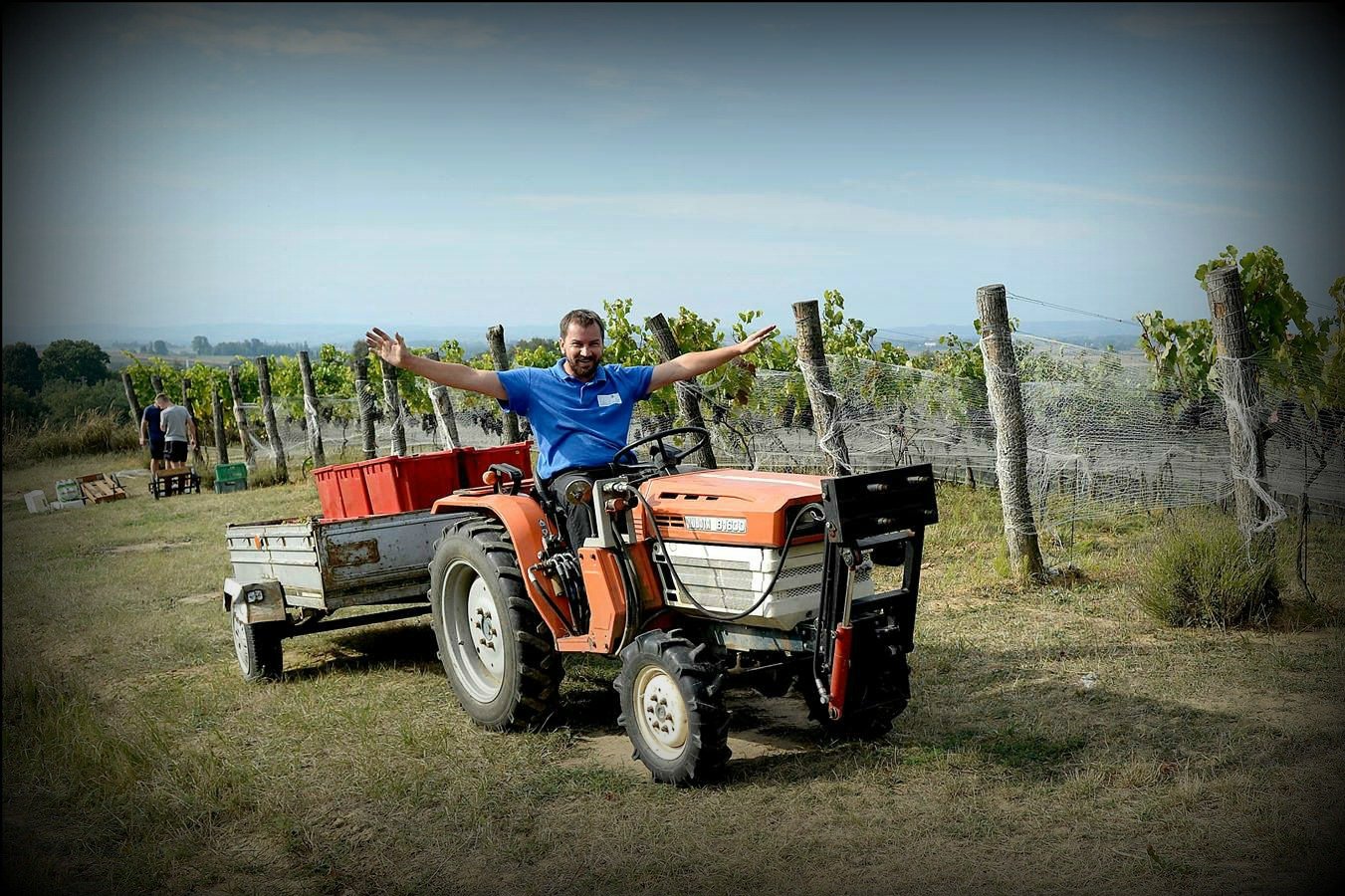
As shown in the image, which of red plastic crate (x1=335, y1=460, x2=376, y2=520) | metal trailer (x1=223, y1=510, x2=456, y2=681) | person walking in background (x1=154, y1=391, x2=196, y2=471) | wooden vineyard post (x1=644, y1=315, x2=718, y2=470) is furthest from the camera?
person walking in background (x1=154, y1=391, x2=196, y2=471)

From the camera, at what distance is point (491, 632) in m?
5.50

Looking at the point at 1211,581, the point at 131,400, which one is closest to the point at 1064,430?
the point at 1211,581

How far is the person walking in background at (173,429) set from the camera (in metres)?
17.9

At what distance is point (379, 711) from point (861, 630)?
2.83 metres

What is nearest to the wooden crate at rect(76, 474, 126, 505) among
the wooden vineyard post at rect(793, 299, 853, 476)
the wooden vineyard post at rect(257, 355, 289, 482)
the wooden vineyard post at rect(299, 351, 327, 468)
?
the wooden vineyard post at rect(257, 355, 289, 482)

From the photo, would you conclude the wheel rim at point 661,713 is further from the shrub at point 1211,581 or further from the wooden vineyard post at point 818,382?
the wooden vineyard post at point 818,382

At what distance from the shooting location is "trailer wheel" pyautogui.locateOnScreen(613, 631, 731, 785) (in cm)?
428

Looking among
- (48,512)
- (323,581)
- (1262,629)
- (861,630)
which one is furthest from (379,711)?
(48,512)

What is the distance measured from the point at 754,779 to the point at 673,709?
0.45 metres

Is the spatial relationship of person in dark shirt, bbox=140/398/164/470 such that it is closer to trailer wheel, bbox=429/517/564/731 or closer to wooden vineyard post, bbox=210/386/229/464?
wooden vineyard post, bbox=210/386/229/464

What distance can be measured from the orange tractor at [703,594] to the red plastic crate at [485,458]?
1.38m

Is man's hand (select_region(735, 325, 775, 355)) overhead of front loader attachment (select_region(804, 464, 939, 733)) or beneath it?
overhead

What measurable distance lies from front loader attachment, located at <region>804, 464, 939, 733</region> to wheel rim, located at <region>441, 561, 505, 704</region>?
1832 mm

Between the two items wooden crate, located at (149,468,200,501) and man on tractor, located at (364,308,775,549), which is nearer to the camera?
man on tractor, located at (364,308,775,549)
